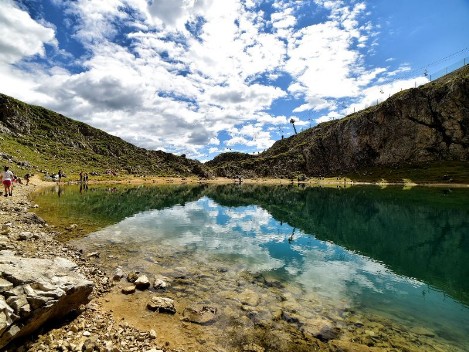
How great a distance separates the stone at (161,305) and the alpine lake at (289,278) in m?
0.38

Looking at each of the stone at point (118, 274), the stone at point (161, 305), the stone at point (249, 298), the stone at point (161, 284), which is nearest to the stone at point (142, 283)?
the stone at point (161, 284)

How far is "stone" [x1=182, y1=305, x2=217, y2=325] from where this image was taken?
1569 cm

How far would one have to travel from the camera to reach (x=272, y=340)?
1439 centimetres

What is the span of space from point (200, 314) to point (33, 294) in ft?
27.1

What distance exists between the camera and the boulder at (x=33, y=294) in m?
10.5

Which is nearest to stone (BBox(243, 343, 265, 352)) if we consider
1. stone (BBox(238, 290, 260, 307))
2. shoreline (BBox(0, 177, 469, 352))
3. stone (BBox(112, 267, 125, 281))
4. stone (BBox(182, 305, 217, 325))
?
stone (BBox(182, 305, 217, 325))

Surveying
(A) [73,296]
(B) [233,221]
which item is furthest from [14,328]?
(B) [233,221]

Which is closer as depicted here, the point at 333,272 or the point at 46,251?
the point at 46,251

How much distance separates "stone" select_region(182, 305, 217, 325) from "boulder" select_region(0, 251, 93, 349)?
528 centimetres

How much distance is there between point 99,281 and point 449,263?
32386 mm

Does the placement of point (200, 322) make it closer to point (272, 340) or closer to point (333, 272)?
point (272, 340)

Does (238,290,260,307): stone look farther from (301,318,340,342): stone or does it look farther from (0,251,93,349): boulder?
(0,251,93,349): boulder

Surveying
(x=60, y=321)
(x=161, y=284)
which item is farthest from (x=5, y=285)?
(x=161, y=284)

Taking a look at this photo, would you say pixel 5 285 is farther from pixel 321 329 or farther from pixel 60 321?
pixel 321 329
